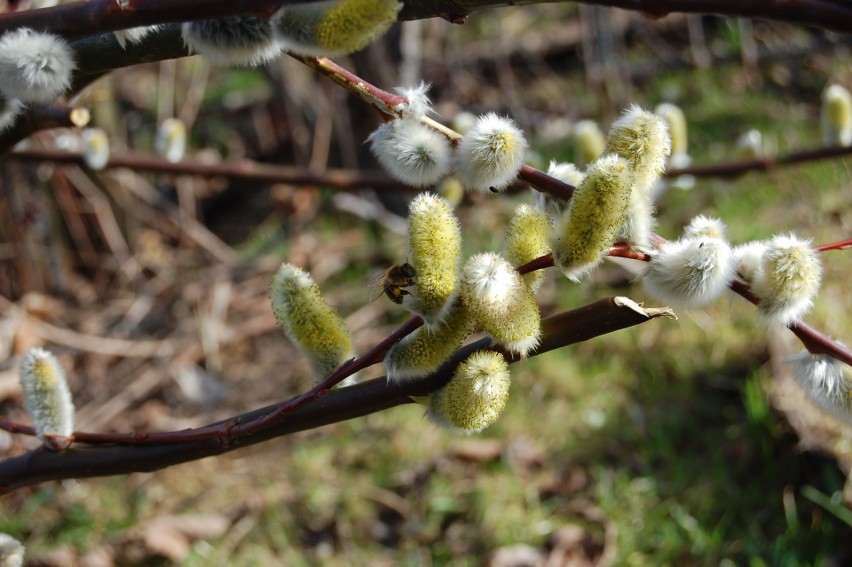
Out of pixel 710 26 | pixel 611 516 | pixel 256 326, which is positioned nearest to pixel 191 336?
pixel 256 326

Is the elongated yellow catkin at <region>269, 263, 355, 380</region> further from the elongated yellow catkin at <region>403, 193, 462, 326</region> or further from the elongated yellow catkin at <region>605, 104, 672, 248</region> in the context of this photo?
the elongated yellow catkin at <region>605, 104, 672, 248</region>

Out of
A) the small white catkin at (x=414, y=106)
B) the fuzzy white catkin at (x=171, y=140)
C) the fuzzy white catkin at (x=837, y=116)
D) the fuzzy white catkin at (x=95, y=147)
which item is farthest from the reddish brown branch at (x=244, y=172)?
the small white catkin at (x=414, y=106)

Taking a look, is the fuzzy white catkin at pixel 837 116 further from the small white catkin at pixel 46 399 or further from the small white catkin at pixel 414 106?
the small white catkin at pixel 46 399

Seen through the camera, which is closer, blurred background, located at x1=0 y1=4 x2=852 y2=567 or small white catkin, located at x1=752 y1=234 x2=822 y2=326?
small white catkin, located at x1=752 y1=234 x2=822 y2=326

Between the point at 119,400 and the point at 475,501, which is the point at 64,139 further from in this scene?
the point at 475,501

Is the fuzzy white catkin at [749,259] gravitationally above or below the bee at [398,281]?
below

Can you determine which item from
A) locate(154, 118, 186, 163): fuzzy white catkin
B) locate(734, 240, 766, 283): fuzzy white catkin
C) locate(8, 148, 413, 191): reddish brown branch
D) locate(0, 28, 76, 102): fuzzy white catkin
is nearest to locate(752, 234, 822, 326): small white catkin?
locate(734, 240, 766, 283): fuzzy white catkin
